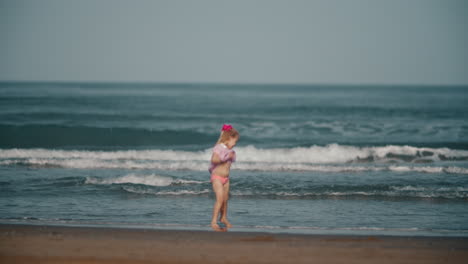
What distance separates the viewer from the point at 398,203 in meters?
11.2

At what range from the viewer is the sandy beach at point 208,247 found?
21.4 ft

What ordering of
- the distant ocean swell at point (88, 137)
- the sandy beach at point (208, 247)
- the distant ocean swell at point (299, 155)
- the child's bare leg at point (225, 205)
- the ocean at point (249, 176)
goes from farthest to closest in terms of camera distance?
the distant ocean swell at point (88, 137) < the distant ocean swell at point (299, 155) < the ocean at point (249, 176) < the child's bare leg at point (225, 205) < the sandy beach at point (208, 247)

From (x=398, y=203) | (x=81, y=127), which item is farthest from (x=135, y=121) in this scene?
(x=398, y=203)

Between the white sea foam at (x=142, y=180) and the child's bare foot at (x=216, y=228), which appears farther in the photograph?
the white sea foam at (x=142, y=180)

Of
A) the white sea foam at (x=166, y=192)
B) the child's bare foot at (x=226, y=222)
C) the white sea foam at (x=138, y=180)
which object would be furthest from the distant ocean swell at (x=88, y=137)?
the child's bare foot at (x=226, y=222)

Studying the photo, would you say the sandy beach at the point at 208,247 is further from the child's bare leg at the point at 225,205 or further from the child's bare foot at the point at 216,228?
the child's bare leg at the point at 225,205

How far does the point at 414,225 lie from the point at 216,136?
17.0 m

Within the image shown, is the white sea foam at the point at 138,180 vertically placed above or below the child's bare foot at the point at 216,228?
above

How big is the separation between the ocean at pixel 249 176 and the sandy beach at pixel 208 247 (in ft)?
2.72

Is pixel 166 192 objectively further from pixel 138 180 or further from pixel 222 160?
pixel 222 160

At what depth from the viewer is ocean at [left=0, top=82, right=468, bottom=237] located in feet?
31.3

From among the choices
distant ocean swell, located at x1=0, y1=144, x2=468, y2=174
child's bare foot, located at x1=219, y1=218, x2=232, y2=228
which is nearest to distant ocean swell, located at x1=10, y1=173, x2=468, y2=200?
child's bare foot, located at x1=219, y1=218, x2=232, y2=228

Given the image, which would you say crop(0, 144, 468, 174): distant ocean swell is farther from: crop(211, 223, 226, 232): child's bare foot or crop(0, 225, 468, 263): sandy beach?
crop(0, 225, 468, 263): sandy beach

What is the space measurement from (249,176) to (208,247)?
286 inches
